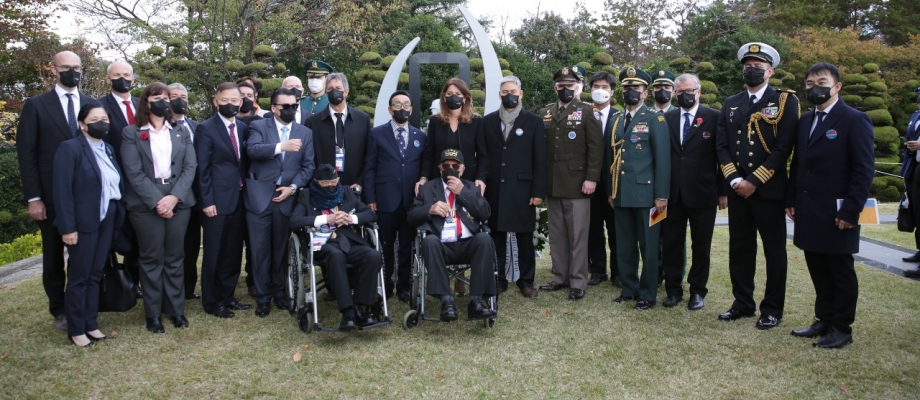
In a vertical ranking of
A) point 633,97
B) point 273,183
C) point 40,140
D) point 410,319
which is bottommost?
point 410,319

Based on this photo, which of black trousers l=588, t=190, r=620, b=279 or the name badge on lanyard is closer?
the name badge on lanyard

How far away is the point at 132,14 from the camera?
15.9 metres

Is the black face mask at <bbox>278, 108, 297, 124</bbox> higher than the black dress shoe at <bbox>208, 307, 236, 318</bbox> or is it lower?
higher

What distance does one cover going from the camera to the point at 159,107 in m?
4.45

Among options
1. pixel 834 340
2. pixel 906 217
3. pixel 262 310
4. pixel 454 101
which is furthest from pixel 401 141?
pixel 906 217

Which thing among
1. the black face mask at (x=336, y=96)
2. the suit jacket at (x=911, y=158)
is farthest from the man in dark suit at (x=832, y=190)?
the black face mask at (x=336, y=96)

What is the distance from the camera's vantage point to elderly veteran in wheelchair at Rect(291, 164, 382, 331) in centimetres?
428

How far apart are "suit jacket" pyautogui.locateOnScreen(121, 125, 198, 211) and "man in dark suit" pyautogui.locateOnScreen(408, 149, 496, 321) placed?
1645mm

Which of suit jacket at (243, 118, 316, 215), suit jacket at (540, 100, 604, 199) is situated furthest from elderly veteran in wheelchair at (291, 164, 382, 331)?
suit jacket at (540, 100, 604, 199)

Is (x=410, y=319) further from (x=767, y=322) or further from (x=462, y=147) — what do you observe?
(x=767, y=322)

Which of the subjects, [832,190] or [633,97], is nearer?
[832,190]

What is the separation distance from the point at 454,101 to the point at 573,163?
112 centimetres

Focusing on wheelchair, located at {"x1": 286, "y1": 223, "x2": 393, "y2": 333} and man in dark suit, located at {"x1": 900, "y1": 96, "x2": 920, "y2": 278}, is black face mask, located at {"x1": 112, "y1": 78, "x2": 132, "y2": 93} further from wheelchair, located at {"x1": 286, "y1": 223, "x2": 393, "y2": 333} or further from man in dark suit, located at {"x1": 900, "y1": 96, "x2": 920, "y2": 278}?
man in dark suit, located at {"x1": 900, "y1": 96, "x2": 920, "y2": 278}

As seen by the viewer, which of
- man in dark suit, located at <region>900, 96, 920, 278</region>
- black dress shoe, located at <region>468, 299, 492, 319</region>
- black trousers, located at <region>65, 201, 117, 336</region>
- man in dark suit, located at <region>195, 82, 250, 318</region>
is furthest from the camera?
man in dark suit, located at <region>900, 96, 920, 278</region>
